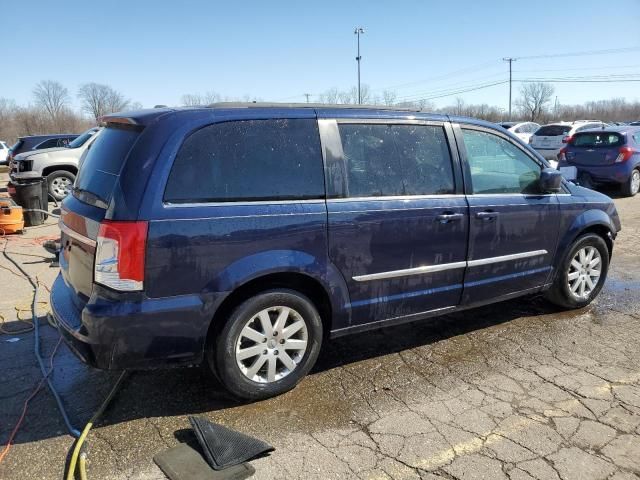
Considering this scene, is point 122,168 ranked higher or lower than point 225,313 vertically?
higher

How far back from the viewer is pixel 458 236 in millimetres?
4023

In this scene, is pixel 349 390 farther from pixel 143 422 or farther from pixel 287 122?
pixel 287 122

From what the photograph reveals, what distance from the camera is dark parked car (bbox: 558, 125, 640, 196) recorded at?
12.5 metres

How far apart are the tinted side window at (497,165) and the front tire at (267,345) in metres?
1.81

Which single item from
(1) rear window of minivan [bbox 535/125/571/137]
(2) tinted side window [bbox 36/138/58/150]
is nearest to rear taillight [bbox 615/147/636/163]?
(1) rear window of minivan [bbox 535/125/571/137]

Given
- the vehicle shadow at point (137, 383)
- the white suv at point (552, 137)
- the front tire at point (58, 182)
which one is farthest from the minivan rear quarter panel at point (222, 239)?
the white suv at point (552, 137)

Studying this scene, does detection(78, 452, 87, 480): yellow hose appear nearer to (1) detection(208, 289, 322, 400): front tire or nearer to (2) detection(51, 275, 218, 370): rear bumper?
(2) detection(51, 275, 218, 370): rear bumper

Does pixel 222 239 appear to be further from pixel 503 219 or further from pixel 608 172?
pixel 608 172

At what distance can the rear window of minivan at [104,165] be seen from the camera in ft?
10.2

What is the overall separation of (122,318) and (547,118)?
10071 cm

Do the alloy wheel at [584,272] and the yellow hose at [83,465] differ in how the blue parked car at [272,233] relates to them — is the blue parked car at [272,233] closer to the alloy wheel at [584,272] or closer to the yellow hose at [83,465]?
the yellow hose at [83,465]

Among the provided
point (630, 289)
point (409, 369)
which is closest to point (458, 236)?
point (409, 369)

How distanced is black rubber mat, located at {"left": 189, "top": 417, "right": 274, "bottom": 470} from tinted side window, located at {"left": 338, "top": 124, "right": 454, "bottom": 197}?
1.68 meters

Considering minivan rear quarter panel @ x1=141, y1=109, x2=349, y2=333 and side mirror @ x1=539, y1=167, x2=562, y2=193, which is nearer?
minivan rear quarter panel @ x1=141, y1=109, x2=349, y2=333
